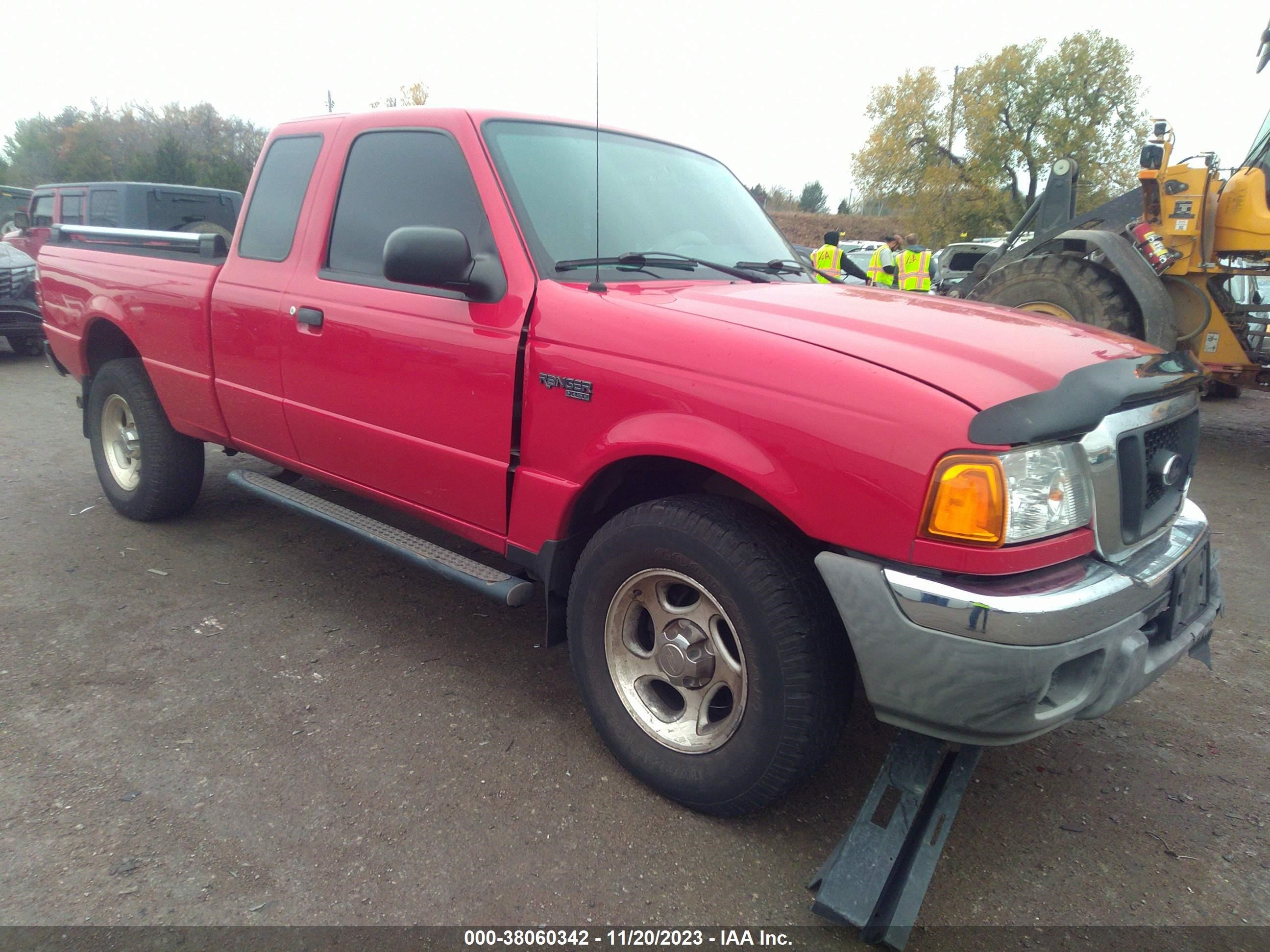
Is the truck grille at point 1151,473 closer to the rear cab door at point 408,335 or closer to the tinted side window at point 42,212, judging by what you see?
the rear cab door at point 408,335

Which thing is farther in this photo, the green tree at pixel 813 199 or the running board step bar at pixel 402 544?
the green tree at pixel 813 199

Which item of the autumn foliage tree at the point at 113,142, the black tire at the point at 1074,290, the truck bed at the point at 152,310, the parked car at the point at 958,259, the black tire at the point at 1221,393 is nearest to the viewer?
the truck bed at the point at 152,310

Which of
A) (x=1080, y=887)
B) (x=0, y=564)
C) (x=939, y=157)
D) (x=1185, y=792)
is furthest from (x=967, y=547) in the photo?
(x=939, y=157)

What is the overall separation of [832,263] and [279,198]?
16.6 ft

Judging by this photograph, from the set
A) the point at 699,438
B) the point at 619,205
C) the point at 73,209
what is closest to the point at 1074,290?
the point at 619,205

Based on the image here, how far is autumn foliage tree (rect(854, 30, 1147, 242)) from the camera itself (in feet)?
118

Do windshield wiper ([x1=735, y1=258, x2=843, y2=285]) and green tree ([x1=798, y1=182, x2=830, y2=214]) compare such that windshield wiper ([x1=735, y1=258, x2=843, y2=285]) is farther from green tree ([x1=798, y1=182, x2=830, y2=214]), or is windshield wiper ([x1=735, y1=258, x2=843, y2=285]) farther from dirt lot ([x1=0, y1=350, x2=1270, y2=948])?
green tree ([x1=798, y1=182, x2=830, y2=214])

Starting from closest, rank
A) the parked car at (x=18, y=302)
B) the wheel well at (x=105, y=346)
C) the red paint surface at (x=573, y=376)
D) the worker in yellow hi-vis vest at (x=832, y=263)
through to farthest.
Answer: the red paint surface at (x=573, y=376), the worker in yellow hi-vis vest at (x=832, y=263), the wheel well at (x=105, y=346), the parked car at (x=18, y=302)

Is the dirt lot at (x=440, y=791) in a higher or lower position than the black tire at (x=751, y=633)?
lower

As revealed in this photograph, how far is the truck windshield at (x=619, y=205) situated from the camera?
114 inches

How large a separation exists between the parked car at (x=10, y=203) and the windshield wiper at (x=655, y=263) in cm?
1494

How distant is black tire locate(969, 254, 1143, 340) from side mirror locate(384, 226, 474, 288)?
5181 mm

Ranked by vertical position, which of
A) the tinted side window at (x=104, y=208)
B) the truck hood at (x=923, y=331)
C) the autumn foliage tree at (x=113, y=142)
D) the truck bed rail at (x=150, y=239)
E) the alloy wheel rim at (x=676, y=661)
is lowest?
the alloy wheel rim at (x=676, y=661)

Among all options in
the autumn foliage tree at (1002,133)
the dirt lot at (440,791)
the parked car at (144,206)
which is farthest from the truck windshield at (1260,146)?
the autumn foliage tree at (1002,133)
